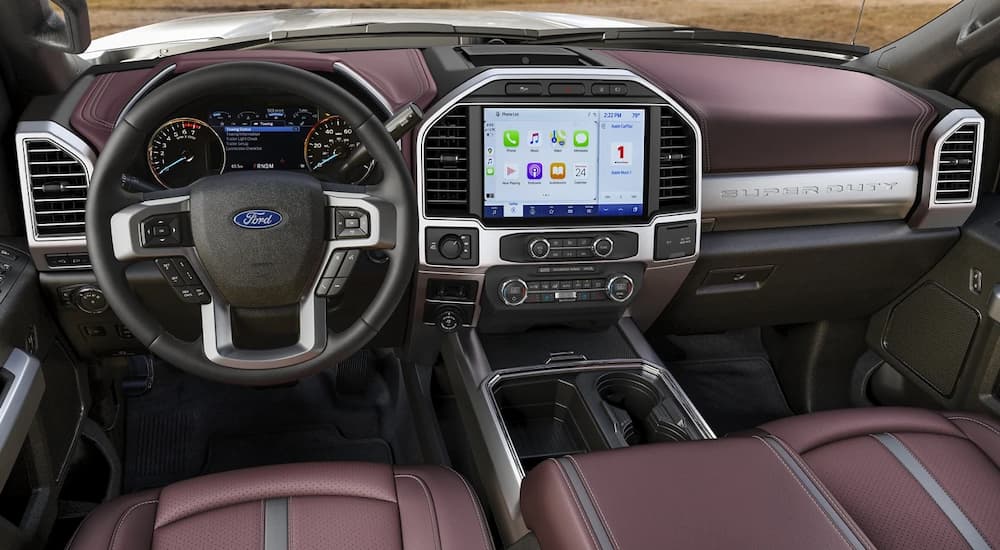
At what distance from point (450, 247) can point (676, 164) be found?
1.79 feet

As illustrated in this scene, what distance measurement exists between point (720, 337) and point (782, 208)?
2.84 feet

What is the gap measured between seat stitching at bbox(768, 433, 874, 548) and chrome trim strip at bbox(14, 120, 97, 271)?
131 cm

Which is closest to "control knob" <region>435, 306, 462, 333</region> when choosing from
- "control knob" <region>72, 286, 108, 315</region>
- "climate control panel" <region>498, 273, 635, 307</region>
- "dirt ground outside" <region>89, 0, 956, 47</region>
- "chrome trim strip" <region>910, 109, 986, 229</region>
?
"climate control panel" <region>498, 273, 635, 307</region>

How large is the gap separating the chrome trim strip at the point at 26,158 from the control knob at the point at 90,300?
0.40ft

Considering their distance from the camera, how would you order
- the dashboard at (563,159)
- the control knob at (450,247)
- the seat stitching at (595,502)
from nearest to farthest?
the seat stitching at (595,502), the dashboard at (563,159), the control knob at (450,247)

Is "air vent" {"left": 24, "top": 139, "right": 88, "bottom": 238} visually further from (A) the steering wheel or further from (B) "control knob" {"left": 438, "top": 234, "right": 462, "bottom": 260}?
(B) "control knob" {"left": 438, "top": 234, "right": 462, "bottom": 260}

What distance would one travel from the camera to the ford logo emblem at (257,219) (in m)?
1.21

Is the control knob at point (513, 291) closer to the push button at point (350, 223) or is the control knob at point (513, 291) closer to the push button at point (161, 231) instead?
the push button at point (350, 223)

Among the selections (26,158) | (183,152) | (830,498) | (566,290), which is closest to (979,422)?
(830,498)

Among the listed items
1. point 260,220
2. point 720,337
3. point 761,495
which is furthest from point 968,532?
point 720,337

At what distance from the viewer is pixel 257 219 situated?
4.00ft

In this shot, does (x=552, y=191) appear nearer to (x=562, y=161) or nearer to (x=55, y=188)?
(x=562, y=161)

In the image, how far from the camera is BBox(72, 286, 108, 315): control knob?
1688 millimetres

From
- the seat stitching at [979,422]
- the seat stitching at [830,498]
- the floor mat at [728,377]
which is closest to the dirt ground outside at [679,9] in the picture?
Answer: the floor mat at [728,377]
